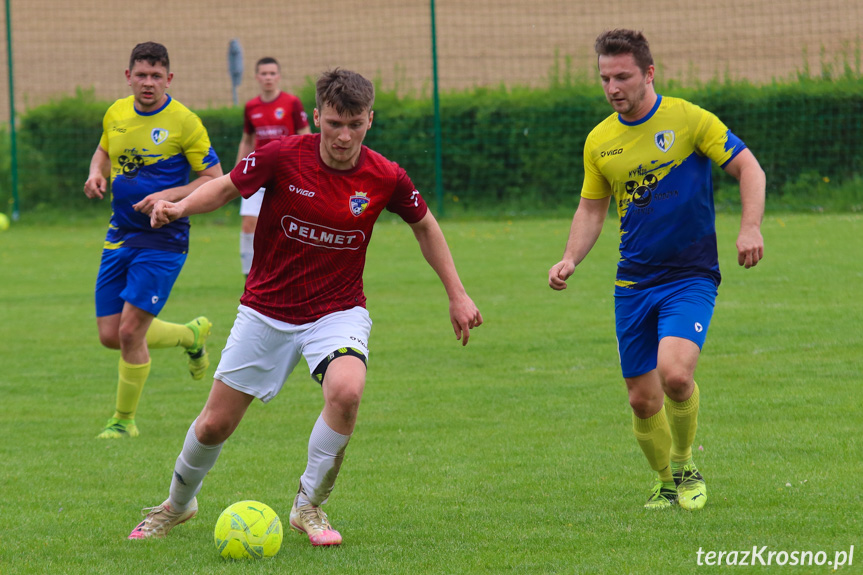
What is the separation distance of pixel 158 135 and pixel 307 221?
3.14m

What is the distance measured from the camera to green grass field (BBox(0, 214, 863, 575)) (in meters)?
4.73

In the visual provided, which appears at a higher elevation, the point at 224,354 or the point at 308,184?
the point at 308,184

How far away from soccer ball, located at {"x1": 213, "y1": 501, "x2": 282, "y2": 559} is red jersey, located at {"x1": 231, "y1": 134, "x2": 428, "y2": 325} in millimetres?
857

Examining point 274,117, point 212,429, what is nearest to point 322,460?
point 212,429

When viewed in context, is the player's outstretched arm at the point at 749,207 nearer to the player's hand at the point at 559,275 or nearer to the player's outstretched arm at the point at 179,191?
the player's hand at the point at 559,275

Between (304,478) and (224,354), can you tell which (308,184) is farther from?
(304,478)

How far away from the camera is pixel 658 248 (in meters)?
5.31

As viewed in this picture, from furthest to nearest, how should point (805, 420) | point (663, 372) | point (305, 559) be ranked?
point (805, 420) → point (663, 372) → point (305, 559)

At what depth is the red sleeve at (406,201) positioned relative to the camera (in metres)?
5.02

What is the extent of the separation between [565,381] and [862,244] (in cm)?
841

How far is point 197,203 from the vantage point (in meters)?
4.68

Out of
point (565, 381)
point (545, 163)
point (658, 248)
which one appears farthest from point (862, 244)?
point (658, 248)

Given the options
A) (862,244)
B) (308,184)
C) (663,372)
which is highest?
(308,184)

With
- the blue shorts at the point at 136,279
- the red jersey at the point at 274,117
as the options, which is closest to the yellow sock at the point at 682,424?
the blue shorts at the point at 136,279
